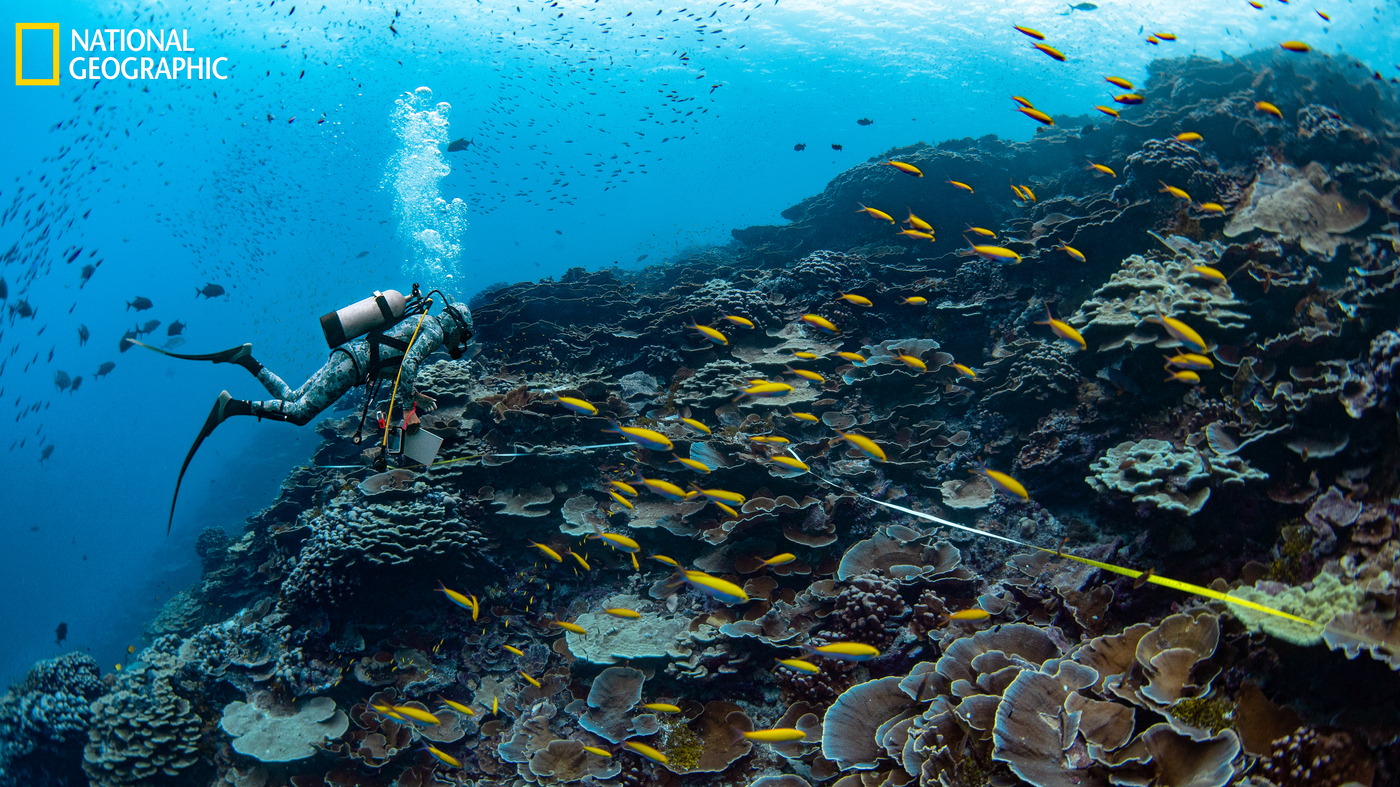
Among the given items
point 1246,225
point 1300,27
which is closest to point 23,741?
point 1246,225

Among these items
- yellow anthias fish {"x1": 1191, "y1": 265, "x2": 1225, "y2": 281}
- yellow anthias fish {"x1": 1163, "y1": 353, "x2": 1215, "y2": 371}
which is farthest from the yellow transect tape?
yellow anthias fish {"x1": 1191, "y1": 265, "x2": 1225, "y2": 281}

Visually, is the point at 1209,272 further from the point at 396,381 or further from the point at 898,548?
the point at 396,381

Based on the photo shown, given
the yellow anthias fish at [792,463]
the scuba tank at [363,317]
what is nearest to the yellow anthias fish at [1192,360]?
the yellow anthias fish at [792,463]

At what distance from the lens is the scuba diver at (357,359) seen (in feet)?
13.5

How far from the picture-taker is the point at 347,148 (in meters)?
73.2

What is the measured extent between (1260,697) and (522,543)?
6954mm

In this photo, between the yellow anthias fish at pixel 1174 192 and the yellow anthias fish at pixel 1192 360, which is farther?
the yellow anthias fish at pixel 1174 192

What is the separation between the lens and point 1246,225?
23.6ft

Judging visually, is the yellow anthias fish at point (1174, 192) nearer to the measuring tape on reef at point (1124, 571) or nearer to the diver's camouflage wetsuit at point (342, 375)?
the measuring tape on reef at point (1124, 571)

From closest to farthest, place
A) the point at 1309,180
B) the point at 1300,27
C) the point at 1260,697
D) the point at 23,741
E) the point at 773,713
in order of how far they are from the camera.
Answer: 1. the point at 1260,697
2. the point at 773,713
3. the point at 23,741
4. the point at 1309,180
5. the point at 1300,27

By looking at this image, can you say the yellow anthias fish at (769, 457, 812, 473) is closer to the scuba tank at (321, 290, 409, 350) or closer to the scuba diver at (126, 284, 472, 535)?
the scuba diver at (126, 284, 472, 535)

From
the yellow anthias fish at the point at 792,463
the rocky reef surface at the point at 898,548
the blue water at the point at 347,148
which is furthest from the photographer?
the blue water at the point at 347,148

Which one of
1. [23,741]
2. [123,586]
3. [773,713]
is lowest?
[123,586]

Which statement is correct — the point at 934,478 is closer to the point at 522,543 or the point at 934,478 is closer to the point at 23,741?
the point at 522,543
